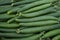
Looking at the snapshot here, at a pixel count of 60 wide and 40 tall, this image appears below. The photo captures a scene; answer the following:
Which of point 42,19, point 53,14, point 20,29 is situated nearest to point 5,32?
point 20,29

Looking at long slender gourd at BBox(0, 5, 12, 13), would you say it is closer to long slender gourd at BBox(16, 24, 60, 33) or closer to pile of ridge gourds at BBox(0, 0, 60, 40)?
pile of ridge gourds at BBox(0, 0, 60, 40)

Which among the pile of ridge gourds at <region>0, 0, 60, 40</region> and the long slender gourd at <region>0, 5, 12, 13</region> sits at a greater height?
the long slender gourd at <region>0, 5, 12, 13</region>

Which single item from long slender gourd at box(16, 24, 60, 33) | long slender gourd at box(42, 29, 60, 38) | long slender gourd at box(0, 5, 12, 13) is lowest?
long slender gourd at box(42, 29, 60, 38)

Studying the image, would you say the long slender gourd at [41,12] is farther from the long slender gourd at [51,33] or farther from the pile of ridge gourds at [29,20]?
the long slender gourd at [51,33]

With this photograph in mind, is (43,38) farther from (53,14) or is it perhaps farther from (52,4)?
(52,4)

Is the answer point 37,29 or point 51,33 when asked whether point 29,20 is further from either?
point 51,33

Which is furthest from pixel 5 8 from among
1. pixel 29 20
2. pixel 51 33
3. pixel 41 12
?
pixel 51 33

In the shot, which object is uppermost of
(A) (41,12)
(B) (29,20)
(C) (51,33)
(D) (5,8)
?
(D) (5,8)

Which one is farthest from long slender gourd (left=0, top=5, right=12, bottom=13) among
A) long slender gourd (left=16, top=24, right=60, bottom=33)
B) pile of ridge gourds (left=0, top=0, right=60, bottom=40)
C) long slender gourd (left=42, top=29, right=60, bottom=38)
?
long slender gourd (left=42, top=29, right=60, bottom=38)

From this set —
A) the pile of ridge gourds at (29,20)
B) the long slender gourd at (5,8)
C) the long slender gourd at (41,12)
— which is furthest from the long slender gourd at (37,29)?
the long slender gourd at (5,8)
